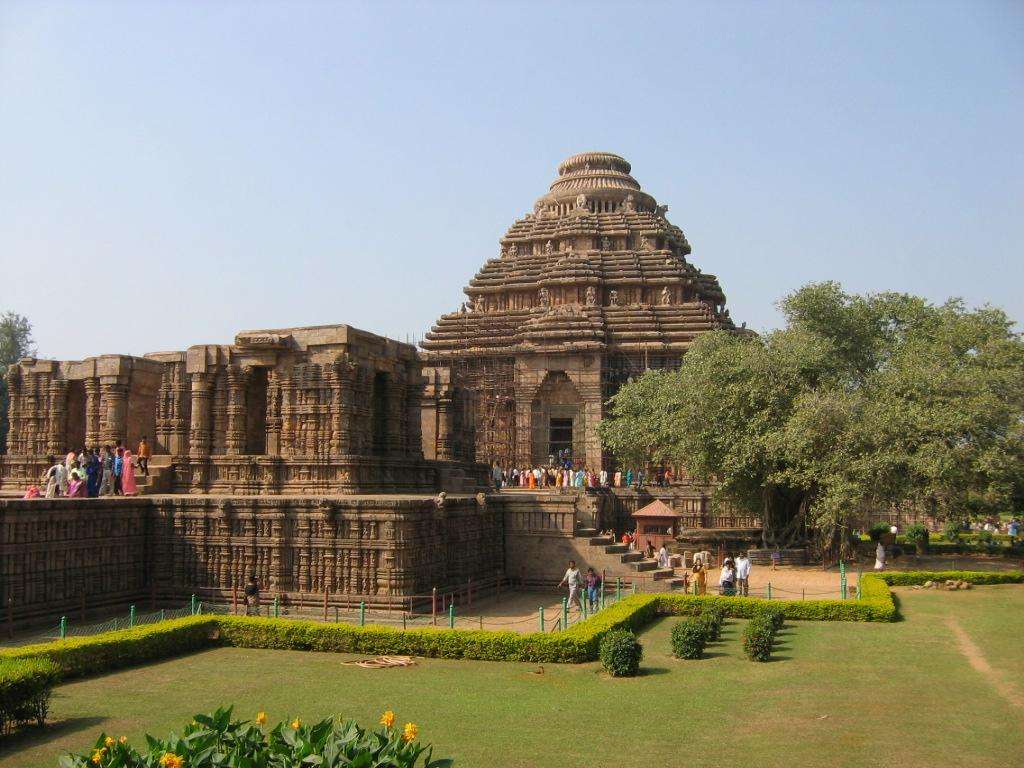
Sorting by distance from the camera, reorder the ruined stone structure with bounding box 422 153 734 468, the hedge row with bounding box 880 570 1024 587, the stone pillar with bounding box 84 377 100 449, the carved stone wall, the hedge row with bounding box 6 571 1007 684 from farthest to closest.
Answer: the ruined stone structure with bounding box 422 153 734 468, the stone pillar with bounding box 84 377 100 449, the hedge row with bounding box 880 570 1024 587, the carved stone wall, the hedge row with bounding box 6 571 1007 684

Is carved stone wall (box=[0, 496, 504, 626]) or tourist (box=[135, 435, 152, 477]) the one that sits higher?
tourist (box=[135, 435, 152, 477])

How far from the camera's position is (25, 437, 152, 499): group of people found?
19453 mm

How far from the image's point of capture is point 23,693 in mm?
11094

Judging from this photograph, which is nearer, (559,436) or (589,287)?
(559,436)

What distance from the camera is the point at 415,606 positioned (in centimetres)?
1862

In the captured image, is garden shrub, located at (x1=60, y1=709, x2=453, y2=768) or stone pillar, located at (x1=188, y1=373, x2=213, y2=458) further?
stone pillar, located at (x1=188, y1=373, x2=213, y2=458)

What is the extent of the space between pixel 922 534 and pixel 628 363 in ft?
44.8

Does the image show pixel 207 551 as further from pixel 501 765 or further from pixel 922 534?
pixel 922 534

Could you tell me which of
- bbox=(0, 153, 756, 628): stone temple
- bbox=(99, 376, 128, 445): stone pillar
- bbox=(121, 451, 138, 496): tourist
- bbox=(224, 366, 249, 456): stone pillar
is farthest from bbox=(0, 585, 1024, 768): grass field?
bbox=(99, 376, 128, 445): stone pillar

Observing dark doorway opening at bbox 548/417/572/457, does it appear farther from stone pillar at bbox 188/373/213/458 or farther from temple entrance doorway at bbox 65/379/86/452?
stone pillar at bbox 188/373/213/458

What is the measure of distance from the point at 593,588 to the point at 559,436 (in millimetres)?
21302

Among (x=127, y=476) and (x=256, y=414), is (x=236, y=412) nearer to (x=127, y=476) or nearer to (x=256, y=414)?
(x=256, y=414)

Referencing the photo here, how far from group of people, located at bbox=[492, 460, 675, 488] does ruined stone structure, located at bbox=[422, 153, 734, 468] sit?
1.01m

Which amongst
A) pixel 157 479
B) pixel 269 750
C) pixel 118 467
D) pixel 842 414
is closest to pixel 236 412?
pixel 157 479
